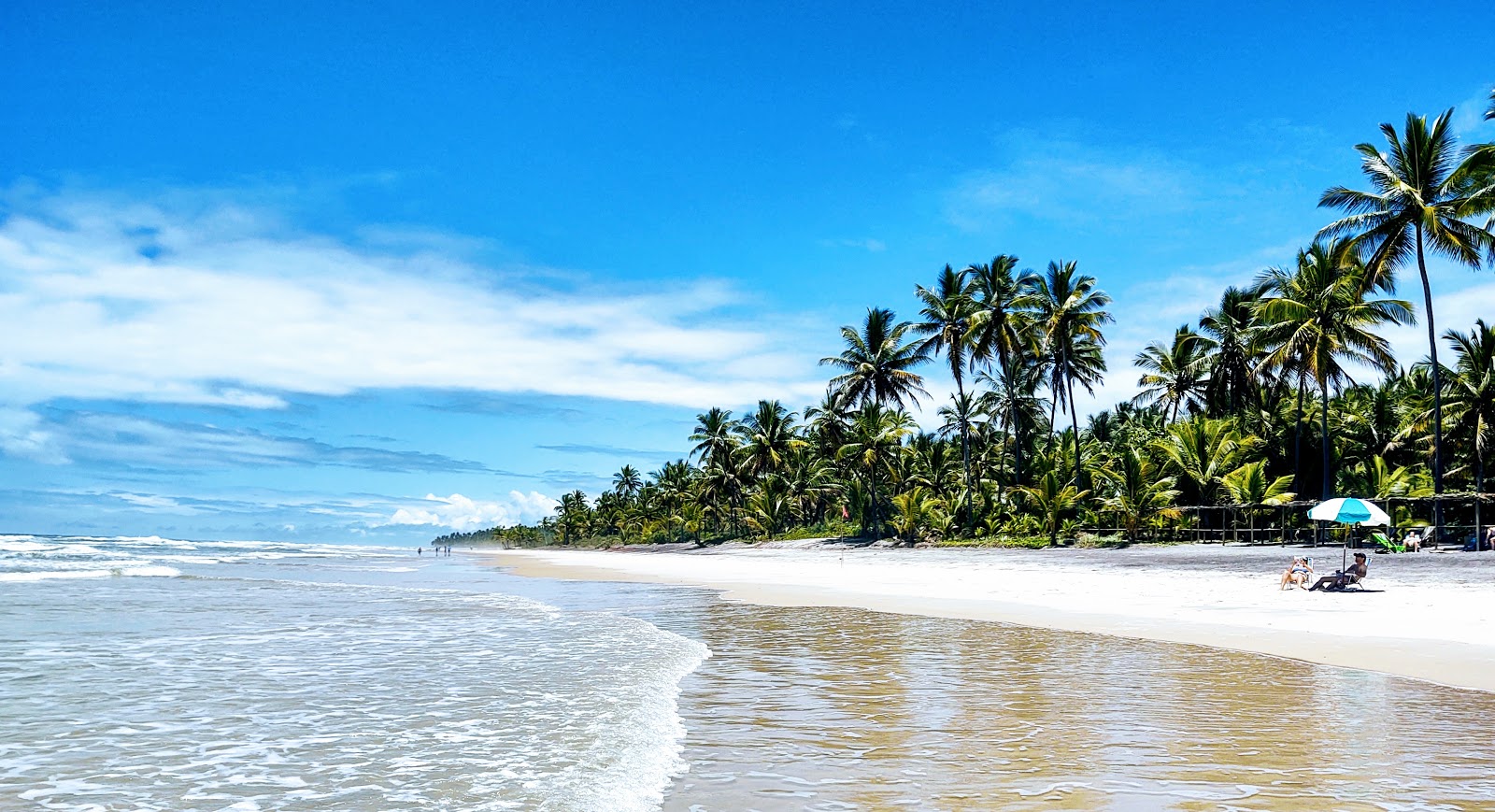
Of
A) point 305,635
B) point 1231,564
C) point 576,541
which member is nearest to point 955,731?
point 305,635

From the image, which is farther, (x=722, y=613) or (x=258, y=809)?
(x=722, y=613)

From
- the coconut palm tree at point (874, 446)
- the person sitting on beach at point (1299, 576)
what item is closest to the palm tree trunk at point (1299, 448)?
the coconut palm tree at point (874, 446)

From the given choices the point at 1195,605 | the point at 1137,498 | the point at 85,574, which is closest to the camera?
the point at 1195,605

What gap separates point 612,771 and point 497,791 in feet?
2.82

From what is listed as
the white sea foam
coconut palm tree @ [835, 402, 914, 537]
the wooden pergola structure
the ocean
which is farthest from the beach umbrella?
the white sea foam

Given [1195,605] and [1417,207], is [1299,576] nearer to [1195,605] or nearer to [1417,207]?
[1195,605]

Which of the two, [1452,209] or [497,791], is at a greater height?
[1452,209]

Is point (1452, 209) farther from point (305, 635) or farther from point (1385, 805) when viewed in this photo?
point (305, 635)

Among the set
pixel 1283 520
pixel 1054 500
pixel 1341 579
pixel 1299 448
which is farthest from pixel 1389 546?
pixel 1299 448

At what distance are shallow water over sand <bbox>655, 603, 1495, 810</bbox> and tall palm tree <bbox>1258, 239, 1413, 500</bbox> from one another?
29905 millimetres

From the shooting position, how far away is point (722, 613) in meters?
19.7

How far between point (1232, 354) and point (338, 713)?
4971cm

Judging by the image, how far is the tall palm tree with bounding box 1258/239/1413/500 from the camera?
36594 mm

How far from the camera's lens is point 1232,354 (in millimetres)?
48500
